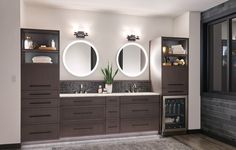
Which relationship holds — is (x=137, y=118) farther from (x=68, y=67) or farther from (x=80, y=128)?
(x=68, y=67)

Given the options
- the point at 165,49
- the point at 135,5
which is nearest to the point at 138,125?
the point at 165,49

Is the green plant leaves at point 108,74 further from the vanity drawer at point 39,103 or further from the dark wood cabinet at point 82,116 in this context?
the vanity drawer at point 39,103

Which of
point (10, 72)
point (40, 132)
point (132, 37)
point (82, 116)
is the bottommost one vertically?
point (40, 132)

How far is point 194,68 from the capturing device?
4.55 meters

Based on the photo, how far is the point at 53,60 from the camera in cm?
411

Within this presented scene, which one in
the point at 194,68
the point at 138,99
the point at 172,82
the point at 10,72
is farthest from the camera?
the point at 194,68

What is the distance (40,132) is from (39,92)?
68 cm

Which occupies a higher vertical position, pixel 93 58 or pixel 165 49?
pixel 165 49

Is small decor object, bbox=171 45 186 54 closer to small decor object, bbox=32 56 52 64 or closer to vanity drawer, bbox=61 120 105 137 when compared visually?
vanity drawer, bbox=61 120 105 137

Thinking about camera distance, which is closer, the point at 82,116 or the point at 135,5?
the point at 82,116

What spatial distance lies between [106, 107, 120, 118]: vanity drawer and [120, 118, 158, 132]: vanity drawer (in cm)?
17

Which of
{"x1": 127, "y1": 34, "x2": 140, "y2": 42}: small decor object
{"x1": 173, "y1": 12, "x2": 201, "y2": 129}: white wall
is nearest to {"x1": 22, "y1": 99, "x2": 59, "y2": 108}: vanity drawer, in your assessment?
{"x1": 127, "y1": 34, "x2": 140, "y2": 42}: small decor object

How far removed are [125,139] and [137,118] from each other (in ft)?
1.51

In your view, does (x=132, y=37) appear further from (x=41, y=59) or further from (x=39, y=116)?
(x=39, y=116)
